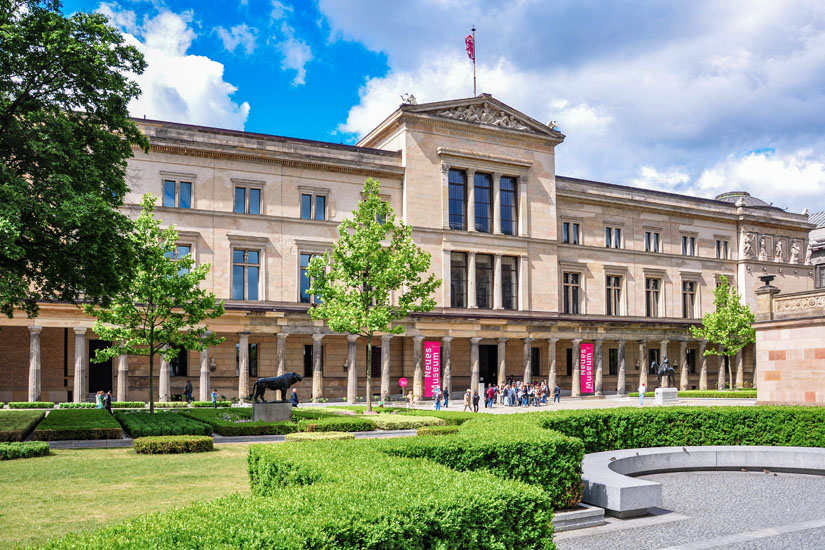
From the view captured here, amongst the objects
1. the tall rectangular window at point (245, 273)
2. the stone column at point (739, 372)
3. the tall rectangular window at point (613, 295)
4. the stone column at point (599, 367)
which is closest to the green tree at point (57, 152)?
the tall rectangular window at point (245, 273)

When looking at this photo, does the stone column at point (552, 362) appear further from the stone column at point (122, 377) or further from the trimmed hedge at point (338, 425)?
the stone column at point (122, 377)

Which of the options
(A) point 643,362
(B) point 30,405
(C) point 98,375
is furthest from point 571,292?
(B) point 30,405

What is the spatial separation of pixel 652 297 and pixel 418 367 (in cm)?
3021

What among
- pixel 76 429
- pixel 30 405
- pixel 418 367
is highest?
pixel 418 367

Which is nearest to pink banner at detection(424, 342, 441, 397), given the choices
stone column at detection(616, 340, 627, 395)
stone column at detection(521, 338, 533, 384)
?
stone column at detection(521, 338, 533, 384)

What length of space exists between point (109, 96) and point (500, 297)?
128ft

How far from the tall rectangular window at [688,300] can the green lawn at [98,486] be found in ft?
201

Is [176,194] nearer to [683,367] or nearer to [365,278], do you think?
[365,278]

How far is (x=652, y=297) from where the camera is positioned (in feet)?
233

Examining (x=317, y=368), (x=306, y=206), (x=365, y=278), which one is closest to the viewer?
(x=365, y=278)

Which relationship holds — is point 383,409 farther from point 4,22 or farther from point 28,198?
point 4,22

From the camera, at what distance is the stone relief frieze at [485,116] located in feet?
193

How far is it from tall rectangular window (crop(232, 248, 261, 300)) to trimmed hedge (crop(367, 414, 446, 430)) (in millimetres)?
23337

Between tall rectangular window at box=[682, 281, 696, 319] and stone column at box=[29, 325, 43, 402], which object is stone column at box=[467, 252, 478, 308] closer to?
tall rectangular window at box=[682, 281, 696, 319]
